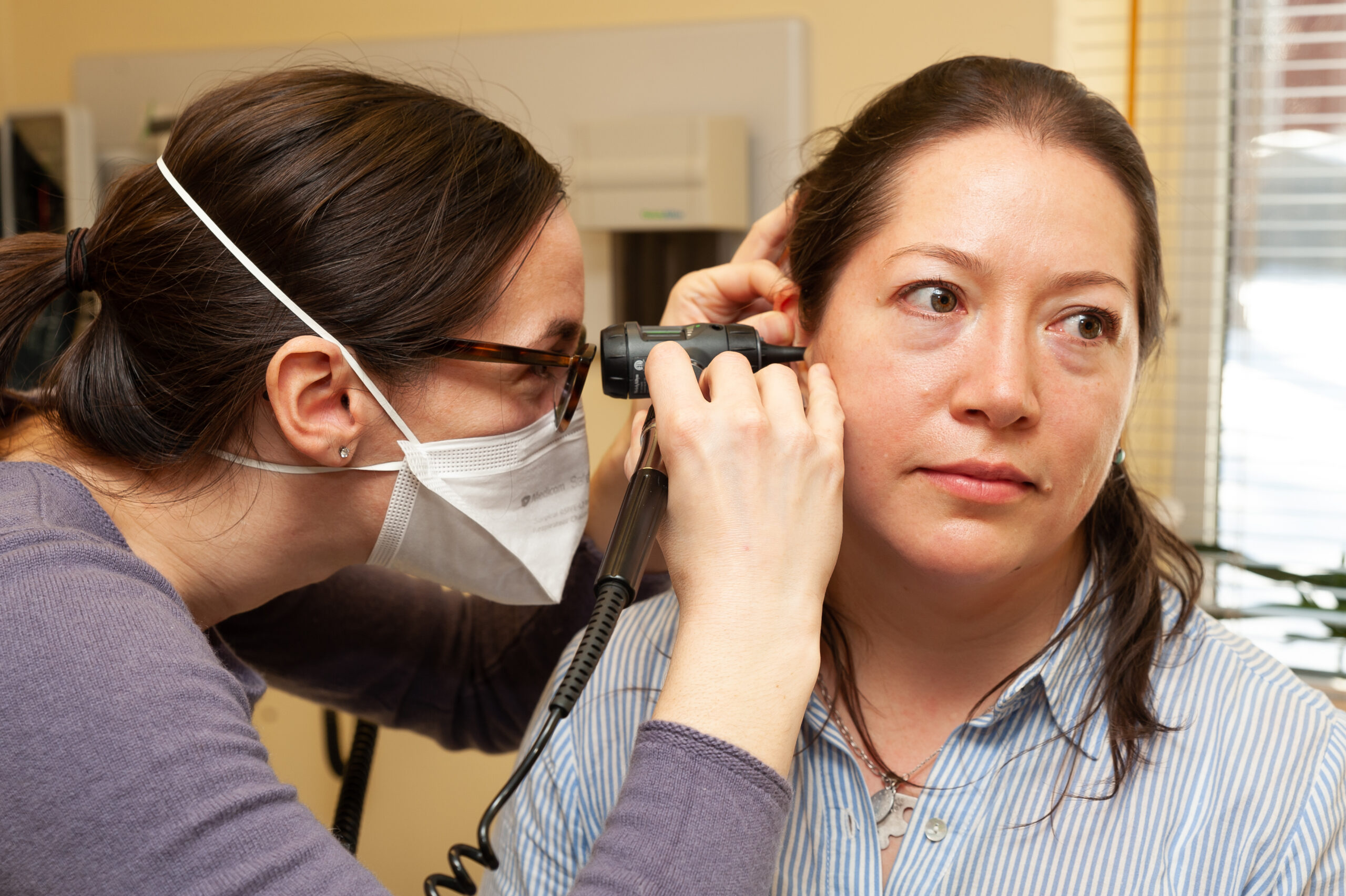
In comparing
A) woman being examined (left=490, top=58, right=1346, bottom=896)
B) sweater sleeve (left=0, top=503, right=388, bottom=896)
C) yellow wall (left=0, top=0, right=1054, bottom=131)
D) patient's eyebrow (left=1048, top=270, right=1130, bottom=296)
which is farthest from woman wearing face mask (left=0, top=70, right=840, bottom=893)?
yellow wall (left=0, top=0, right=1054, bottom=131)

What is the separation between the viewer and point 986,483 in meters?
0.95

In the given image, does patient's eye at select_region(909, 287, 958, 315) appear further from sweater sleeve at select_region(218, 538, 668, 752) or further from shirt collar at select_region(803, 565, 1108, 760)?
sweater sleeve at select_region(218, 538, 668, 752)

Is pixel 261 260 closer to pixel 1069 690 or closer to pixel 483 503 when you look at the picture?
pixel 483 503

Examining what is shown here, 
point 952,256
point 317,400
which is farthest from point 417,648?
point 952,256

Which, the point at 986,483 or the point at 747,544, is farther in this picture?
the point at 986,483

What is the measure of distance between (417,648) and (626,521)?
690 millimetres

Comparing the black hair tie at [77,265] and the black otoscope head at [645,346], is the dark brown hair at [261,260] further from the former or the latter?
the black otoscope head at [645,346]

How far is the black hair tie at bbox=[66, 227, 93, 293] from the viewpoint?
3.54 ft

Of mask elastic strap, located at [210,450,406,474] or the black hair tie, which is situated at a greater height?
the black hair tie

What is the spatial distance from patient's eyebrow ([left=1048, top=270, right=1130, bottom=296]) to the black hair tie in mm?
937

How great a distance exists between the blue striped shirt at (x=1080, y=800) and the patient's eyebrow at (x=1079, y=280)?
0.32 metres

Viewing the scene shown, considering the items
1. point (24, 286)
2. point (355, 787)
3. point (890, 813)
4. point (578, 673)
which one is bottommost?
point (355, 787)

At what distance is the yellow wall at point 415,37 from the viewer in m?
1.98

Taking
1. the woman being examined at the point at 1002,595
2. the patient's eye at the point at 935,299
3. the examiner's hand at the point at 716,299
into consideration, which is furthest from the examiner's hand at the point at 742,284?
the patient's eye at the point at 935,299
